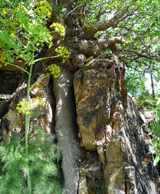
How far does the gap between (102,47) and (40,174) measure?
3.25 metres

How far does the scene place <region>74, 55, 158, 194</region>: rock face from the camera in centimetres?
306

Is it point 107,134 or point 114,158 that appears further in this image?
point 107,134

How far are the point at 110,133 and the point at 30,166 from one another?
5.29ft

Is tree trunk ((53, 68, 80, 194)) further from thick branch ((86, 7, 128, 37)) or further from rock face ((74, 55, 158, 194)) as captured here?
thick branch ((86, 7, 128, 37))

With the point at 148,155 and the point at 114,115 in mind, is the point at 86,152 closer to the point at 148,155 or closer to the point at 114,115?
the point at 114,115

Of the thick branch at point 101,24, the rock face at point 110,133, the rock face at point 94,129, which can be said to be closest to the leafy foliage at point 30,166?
the rock face at point 94,129

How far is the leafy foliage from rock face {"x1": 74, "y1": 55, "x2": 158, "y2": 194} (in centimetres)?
80

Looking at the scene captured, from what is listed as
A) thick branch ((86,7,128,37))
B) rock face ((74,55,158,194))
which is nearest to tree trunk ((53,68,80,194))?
rock face ((74,55,158,194))

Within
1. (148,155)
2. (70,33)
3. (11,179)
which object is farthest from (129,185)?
(70,33)

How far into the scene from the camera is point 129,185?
2955 mm

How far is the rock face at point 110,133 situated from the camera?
306cm

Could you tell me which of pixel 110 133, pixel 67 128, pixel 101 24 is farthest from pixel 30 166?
pixel 101 24

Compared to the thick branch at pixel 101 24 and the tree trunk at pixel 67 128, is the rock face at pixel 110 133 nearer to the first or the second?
the tree trunk at pixel 67 128

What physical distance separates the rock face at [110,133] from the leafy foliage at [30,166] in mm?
801
